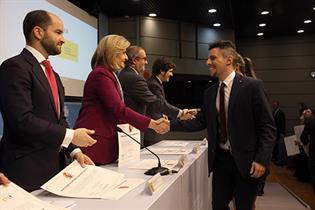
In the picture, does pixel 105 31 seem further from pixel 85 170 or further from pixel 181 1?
pixel 85 170

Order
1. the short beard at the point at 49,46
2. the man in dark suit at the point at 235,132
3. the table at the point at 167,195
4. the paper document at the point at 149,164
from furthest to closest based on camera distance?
the man in dark suit at the point at 235,132, the paper document at the point at 149,164, the short beard at the point at 49,46, the table at the point at 167,195

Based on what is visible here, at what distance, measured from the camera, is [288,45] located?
950cm

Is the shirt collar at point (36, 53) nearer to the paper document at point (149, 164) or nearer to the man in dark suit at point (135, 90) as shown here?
the paper document at point (149, 164)

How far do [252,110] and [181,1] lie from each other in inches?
198

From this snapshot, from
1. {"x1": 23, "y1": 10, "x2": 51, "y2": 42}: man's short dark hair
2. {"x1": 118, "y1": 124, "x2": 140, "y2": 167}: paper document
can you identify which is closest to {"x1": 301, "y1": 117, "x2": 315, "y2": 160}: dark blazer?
{"x1": 118, "y1": 124, "x2": 140, "y2": 167}: paper document

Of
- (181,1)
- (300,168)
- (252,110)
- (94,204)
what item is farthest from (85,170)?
(181,1)

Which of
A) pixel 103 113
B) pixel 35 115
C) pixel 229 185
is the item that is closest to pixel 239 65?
pixel 229 185

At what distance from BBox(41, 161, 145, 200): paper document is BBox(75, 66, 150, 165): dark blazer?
41 centimetres

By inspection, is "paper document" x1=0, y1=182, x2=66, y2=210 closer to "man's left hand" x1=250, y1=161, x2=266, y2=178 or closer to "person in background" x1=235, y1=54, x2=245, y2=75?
"man's left hand" x1=250, y1=161, x2=266, y2=178

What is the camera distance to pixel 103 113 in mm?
1816

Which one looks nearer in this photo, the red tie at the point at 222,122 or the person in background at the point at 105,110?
the person in background at the point at 105,110

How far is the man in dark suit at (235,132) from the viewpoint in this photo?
73.6 inches

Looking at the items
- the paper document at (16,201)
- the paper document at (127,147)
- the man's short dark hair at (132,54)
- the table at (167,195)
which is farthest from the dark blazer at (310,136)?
the paper document at (16,201)

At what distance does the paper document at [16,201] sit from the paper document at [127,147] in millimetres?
789
